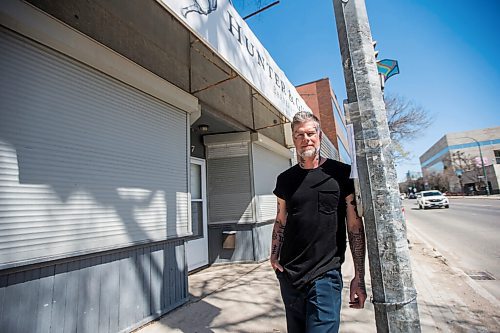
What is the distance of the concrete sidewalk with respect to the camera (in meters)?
3.40

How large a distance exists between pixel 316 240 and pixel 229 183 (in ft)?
18.8

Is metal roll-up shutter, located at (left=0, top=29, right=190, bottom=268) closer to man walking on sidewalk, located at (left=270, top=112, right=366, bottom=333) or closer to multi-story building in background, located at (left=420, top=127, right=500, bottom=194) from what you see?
man walking on sidewalk, located at (left=270, top=112, right=366, bottom=333)

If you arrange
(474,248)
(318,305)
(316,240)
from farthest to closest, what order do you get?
(474,248) < (316,240) < (318,305)

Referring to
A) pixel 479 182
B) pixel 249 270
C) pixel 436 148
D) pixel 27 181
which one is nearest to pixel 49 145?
pixel 27 181

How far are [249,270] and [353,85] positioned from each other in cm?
578

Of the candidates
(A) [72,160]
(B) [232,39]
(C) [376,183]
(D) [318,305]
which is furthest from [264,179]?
(C) [376,183]

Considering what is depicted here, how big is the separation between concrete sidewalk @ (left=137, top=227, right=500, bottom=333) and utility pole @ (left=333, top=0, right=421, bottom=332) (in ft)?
8.32

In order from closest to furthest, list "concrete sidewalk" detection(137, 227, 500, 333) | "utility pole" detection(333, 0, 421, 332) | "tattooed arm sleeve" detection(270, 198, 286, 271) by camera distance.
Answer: "utility pole" detection(333, 0, 421, 332) → "tattooed arm sleeve" detection(270, 198, 286, 271) → "concrete sidewalk" detection(137, 227, 500, 333)

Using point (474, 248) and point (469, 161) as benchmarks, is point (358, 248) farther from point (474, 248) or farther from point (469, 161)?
point (469, 161)

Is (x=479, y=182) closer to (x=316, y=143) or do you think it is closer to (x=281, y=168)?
(x=281, y=168)

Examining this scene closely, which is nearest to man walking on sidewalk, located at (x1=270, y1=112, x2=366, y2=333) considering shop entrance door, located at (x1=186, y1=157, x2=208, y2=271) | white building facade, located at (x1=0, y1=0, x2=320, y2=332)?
white building facade, located at (x1=0, y1=0, x2=320, y2=332)

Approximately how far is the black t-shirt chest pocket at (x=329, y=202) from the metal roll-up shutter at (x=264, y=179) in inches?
221

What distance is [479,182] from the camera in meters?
49.8

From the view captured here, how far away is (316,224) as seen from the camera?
1.76 metres
